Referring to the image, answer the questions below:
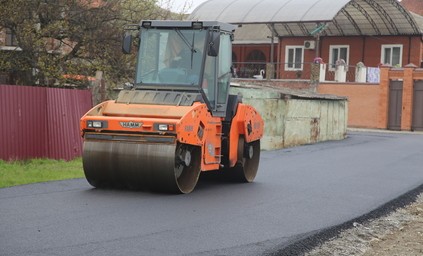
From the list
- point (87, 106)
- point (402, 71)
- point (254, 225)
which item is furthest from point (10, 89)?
point (402, 71)

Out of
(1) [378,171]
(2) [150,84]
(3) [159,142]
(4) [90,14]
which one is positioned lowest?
(1) [378,171]

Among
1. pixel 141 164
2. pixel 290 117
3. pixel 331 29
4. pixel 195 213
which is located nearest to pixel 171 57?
pixel 141 164

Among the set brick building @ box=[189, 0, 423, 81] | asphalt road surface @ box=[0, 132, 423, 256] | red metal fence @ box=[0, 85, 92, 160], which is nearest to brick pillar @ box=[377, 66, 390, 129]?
brick building @ box=[189, 0, 423, 81]

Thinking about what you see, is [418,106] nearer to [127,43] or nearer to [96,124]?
[127,43]

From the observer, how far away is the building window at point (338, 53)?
46.8m

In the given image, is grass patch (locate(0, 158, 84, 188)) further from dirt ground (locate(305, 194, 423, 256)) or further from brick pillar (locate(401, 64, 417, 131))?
brick pillar (locate(401, 64, 417, 131))

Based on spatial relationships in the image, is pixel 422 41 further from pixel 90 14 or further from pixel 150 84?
pixel 150 84

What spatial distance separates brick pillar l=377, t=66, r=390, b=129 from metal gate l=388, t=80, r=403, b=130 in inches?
9.0

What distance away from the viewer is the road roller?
452 inches

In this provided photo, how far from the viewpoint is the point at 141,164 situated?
1148cm

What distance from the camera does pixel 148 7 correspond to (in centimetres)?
2473

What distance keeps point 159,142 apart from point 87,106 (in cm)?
788

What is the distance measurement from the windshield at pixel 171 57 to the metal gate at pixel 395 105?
27.4m

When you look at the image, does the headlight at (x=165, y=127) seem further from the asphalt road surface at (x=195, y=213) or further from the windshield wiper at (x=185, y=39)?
the windshield wiper at (x=185, y=39)
